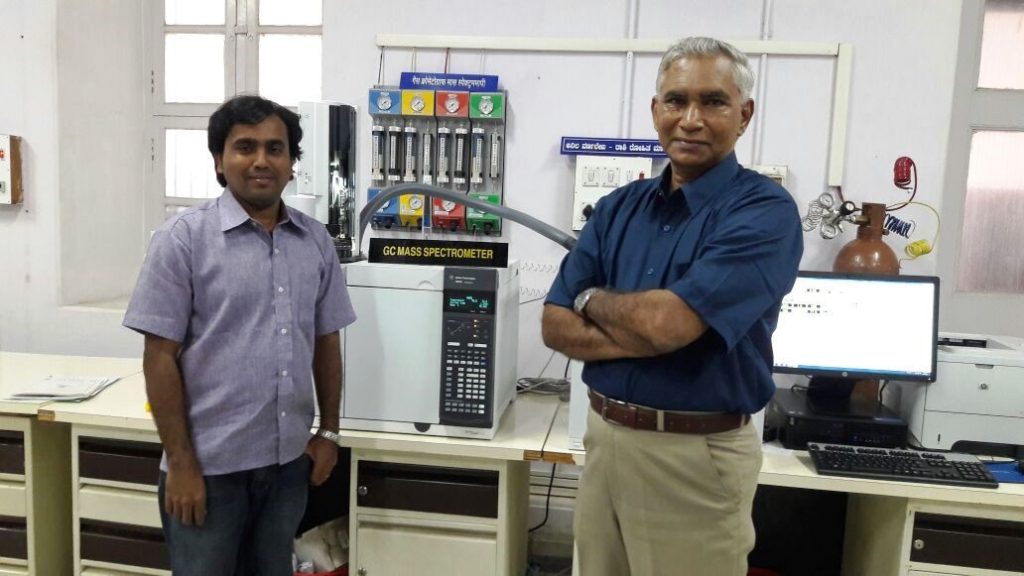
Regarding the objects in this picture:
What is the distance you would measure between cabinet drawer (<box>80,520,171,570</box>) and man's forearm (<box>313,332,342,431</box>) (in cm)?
73

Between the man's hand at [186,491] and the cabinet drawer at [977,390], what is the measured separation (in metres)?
1.91

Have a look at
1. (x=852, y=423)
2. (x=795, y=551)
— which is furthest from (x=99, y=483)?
(x=795, y=551)

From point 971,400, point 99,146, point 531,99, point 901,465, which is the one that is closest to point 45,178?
point 99,146

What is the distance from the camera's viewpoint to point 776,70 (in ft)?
8.41

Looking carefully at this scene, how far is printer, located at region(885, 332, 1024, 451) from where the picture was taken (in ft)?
6.25

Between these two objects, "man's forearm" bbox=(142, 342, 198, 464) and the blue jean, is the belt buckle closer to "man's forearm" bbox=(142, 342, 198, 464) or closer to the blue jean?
the blue jean

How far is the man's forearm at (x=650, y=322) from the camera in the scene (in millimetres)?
1217

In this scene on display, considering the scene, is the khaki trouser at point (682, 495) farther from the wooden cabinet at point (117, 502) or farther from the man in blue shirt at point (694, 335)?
the wooden cabinet at point (117, 502)

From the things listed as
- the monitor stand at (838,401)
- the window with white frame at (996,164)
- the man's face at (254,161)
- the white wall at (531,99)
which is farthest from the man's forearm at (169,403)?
the window with white frame at (996,164)

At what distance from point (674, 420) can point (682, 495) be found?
0.46 feet

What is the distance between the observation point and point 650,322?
4.03 feet

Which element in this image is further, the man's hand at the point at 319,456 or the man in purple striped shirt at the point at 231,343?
the man's hand at the point at 319,456

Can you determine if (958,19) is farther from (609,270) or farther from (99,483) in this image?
(99,483)

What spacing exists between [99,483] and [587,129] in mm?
2016
